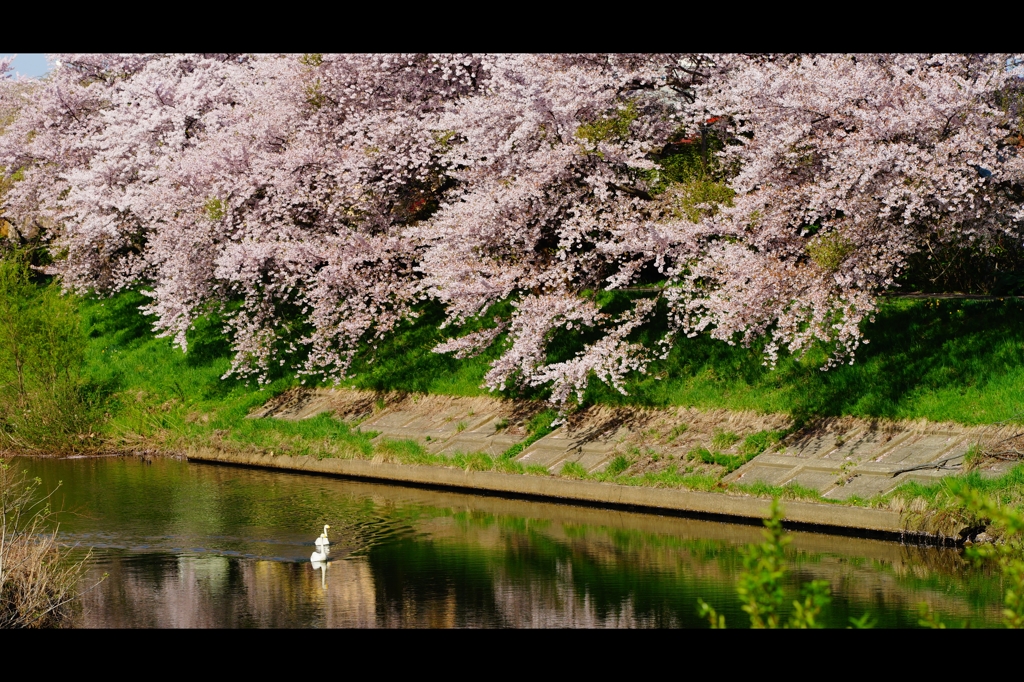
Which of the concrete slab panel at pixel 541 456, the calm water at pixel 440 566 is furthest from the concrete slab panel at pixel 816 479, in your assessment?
the concrete slab panel at pixel 541 456

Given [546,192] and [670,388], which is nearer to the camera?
[670,388]

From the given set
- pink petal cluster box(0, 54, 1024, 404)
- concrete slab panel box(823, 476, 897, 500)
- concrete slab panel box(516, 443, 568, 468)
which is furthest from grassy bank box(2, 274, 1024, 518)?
pink petal cluster box(0, 54, 1024, 404)

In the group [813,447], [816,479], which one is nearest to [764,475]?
[816,479]

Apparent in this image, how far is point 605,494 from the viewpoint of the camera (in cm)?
2017

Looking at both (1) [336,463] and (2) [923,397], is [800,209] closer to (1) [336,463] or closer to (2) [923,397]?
(2) [923,397]

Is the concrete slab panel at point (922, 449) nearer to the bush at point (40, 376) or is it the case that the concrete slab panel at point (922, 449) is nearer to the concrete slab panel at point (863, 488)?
the concrete slab panel at point (863, 488)

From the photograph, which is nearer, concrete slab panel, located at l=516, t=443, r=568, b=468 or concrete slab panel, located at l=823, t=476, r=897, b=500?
concrete slab panel, located at l=823, t=476, r=897, b=500

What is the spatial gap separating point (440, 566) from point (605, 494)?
4.74m

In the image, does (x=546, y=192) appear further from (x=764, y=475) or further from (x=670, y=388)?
(x=764, y=475)

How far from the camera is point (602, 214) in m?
22.9

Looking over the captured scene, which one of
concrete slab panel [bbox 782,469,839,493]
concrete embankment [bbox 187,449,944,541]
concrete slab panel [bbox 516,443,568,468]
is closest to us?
concrete embankment [bbox 187,449,944,541]

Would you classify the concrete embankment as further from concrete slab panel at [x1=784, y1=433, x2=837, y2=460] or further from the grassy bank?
concrete slab panel at [x1=784, y1=433, x2=837, y2=460]

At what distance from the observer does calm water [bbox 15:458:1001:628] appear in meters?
13.5

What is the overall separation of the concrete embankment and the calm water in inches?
11.3
